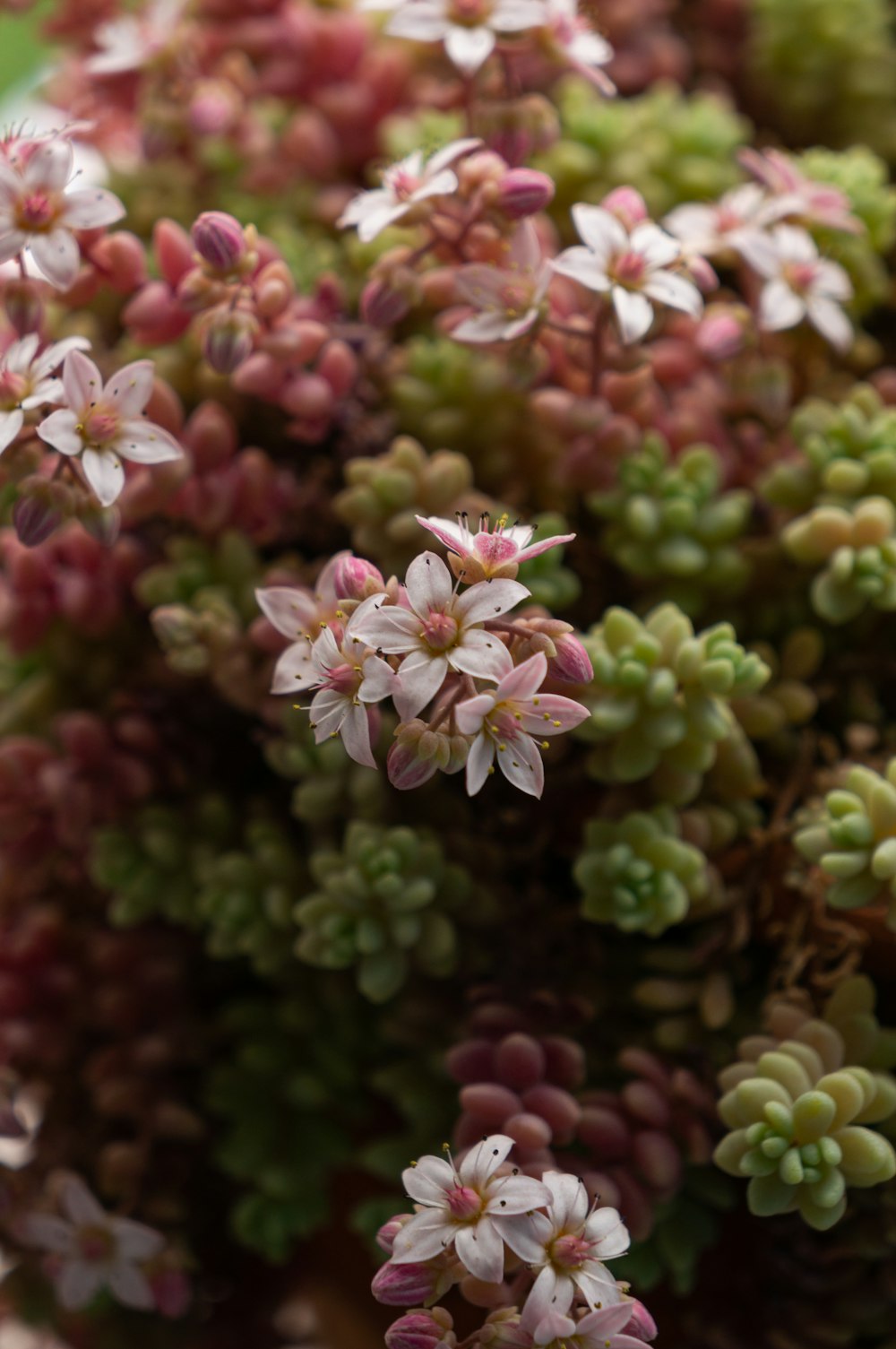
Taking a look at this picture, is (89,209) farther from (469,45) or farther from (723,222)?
(723,222)

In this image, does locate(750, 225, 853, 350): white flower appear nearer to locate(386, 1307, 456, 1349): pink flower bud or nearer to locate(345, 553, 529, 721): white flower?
locate(345, 553, 529, 721): white flower

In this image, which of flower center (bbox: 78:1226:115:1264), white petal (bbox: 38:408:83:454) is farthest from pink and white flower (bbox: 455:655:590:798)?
flower center (bbox: 78:1226:115:1264)

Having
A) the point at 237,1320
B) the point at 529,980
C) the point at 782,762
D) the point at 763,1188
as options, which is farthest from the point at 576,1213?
the point at 237,1320

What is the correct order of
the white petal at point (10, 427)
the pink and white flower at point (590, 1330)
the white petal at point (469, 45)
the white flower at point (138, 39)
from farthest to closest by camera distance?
the white flower at point (138, 39) < the white petal at point (469, 45) < the white petal at point (10, 427) < the pink and white flower at point (590, 1330)

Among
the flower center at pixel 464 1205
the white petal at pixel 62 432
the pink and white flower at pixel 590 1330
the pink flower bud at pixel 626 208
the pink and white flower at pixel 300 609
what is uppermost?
the white petal at pixel 62 432

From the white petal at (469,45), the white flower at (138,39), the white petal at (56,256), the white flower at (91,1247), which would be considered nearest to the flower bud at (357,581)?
the white petal at (56,256)

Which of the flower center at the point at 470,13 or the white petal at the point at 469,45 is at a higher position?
the flower center at the point at 470,13

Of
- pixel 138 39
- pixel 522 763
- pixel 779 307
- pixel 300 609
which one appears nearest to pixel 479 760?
pixel 522 763

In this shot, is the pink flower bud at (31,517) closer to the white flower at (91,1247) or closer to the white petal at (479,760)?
the white petal at (479,760)

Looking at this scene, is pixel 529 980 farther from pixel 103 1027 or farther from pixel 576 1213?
pixel 103 1027
